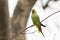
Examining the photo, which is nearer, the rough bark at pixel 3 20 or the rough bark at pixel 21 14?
the rough bark at pixel 3 20

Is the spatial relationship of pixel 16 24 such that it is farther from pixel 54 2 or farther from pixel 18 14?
pixel 54 2

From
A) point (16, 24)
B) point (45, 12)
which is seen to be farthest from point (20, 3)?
point (45, 12)

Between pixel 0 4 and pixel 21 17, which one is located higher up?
pixel 0 4

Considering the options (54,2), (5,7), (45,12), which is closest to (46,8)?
(45,12)

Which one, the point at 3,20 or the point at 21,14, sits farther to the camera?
the point at 21,14

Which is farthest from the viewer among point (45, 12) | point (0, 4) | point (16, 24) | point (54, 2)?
point (54, 2)

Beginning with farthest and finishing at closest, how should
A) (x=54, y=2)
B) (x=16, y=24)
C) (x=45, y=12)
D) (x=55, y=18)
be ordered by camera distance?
1. (x=54, y=2)
2. (x=45, y=12)
3. (x=55, y=18)
4. (x=16, y=24)

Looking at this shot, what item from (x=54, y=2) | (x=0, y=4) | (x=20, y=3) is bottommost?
(x=54, y=2)

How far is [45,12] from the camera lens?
222 centimetres

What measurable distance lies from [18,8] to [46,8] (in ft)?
3.62

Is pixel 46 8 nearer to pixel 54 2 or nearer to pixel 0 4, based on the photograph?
pixel 54 2

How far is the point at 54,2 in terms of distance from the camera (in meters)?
2.56

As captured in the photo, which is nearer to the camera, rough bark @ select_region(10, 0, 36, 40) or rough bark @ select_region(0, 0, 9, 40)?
rough bark @ select_region(0, 0, 9, 40)

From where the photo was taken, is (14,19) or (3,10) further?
(14,19)
